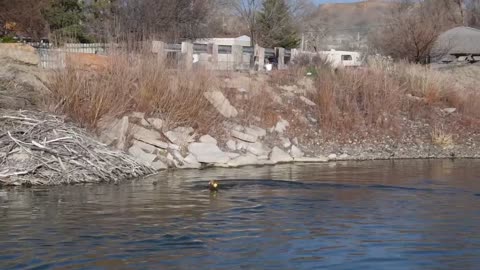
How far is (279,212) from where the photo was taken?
14.8 m

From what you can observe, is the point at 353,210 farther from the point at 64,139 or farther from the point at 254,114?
the point at 254,114

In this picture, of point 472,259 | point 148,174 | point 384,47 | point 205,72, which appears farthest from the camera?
point 384,47

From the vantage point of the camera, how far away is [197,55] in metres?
30.5

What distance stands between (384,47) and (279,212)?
38320 millimetres

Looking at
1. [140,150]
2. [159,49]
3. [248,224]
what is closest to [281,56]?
[159,49]

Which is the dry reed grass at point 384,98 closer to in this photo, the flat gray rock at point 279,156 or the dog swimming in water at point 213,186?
the flat gray rock at point 279,156

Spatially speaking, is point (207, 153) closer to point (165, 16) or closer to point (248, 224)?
point (248, 224)

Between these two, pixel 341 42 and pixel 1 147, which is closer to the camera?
pixel 1 147

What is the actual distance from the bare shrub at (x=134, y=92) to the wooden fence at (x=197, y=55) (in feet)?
2.56

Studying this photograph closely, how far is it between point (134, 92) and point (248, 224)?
11.0m

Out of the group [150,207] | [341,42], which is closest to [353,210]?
[150,207]

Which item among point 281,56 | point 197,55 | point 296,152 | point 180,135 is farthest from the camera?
point 281,56

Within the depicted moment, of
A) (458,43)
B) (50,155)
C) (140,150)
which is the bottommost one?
(140,150)

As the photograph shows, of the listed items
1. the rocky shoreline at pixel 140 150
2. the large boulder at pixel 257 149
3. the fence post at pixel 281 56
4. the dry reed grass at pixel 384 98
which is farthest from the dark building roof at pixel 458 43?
the large boulder at pixel 257 149
